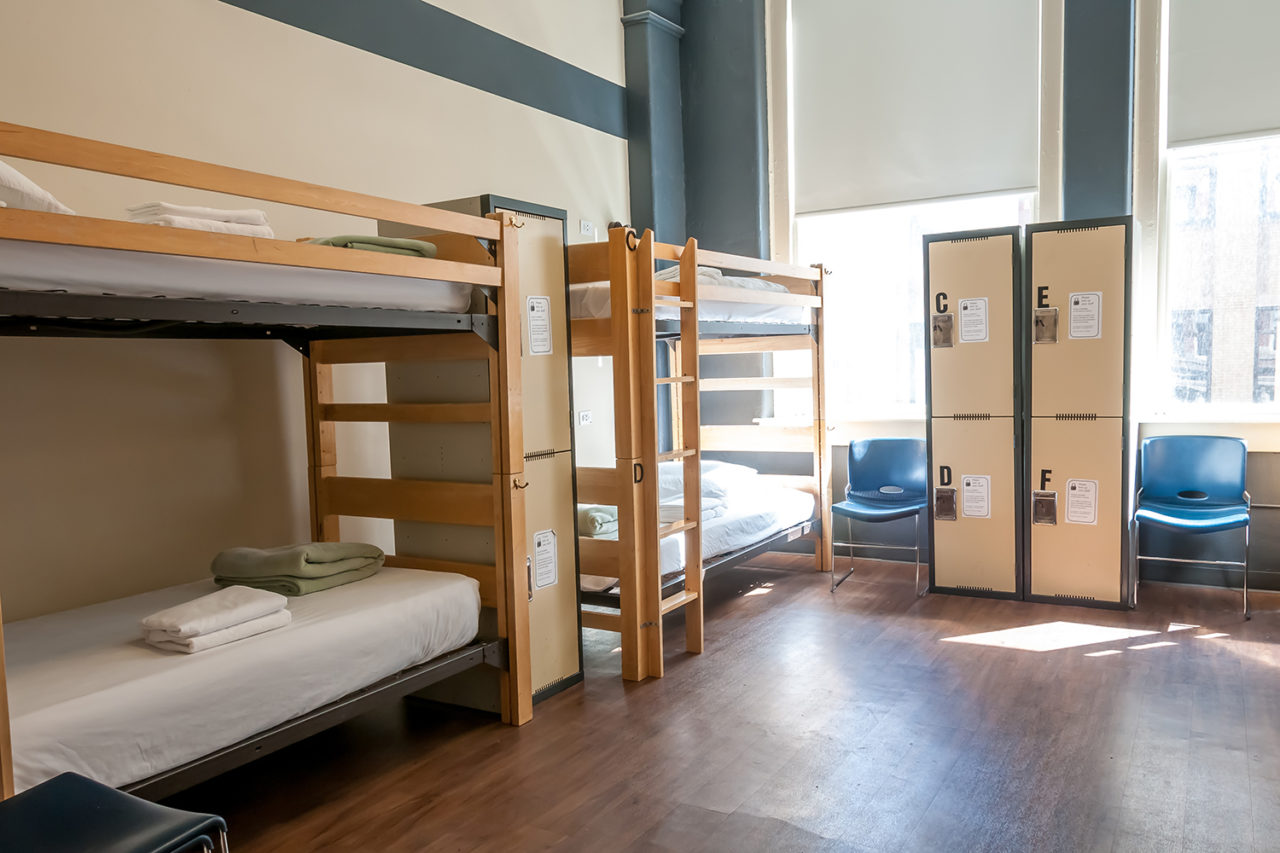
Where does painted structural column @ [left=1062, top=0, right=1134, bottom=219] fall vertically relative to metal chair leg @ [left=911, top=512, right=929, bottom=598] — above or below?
above

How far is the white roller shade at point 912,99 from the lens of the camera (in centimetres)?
572

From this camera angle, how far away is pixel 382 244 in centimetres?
311

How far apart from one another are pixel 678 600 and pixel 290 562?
175 centimetres

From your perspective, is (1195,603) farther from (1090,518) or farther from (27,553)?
(27,553)

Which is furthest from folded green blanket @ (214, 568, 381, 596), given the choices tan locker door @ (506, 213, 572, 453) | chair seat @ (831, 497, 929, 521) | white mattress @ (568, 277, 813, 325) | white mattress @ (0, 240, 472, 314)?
chair seat @ (831, 497, 929, 521)

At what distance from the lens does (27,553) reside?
3.13 m

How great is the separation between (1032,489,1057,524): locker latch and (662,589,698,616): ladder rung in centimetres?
206

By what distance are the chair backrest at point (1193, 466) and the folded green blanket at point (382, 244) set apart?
163 inches

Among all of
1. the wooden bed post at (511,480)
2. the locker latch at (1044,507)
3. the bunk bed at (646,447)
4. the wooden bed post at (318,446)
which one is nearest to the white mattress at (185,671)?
the wooden bed post at (511,480)

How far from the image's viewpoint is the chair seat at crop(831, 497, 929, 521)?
5.39 meters

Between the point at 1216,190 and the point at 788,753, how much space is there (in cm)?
419

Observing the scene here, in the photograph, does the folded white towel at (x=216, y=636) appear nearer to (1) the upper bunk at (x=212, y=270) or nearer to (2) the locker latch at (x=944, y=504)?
(1) the upper bunk at (x=212, y=270)

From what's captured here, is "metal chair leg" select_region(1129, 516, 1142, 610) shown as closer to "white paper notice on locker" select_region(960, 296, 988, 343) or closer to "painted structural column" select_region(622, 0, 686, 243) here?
"white paper notice on locker" select_region(960, 296, 988, 343)

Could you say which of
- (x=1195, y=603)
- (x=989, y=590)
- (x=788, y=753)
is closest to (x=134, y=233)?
(x=788, y=753)
